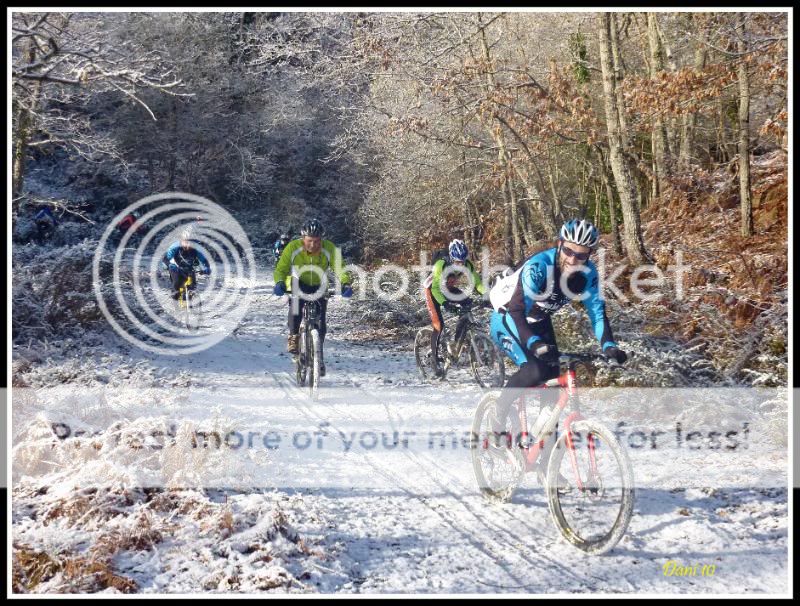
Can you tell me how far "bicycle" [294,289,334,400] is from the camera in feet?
29.7

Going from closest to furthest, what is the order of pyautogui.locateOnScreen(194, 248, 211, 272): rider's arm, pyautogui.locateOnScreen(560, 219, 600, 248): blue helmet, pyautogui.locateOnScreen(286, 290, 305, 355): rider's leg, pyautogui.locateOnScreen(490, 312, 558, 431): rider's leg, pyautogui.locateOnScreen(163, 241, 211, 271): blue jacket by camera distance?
pyautogui.locateOnScreen(560, 219, 600, 248): blue helmet, pyautogui.locateOnScreen(490, 312, 558, 431): rider's leg, pyautogui.locateOnScreen(286, 290, 305, 355): rider's leg, pyautogui.locateOnScreen(194, 248, 211, 272): rider's arm, pyautogui.locateOnScreen(163, 241, 211, 271): blue jacket

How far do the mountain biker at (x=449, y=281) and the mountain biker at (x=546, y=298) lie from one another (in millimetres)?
3360

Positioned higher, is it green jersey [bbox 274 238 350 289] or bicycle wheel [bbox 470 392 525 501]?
green jersey [bbox 274 238 350 289]

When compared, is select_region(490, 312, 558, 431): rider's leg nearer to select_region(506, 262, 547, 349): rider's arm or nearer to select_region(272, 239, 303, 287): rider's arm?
select_region(506, 262, 547, 349): rider's arm

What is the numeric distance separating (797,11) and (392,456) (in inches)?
274

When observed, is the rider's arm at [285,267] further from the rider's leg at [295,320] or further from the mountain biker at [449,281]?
the mountain biker at [449,281]

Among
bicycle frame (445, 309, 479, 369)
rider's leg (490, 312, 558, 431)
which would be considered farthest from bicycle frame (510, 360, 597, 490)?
bicycle frame (445, 309, 479, 369)

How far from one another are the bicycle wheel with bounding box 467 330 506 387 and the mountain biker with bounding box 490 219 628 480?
12.3ft

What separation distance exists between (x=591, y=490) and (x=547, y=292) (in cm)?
166

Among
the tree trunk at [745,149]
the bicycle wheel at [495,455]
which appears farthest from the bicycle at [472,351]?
the tree trunk at [745,149]

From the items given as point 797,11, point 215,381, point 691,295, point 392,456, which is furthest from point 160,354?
point 797,11

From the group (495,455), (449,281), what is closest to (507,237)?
(449,281)

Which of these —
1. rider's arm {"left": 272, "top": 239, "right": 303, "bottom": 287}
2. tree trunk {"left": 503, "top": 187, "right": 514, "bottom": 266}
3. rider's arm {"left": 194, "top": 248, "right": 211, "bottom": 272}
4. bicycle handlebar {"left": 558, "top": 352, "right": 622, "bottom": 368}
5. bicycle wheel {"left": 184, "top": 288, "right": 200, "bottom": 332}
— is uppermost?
tree trunk {"left": 503, "top": 187, "right": 514, "bottom": 266}

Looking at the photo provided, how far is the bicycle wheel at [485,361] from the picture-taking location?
937cm
